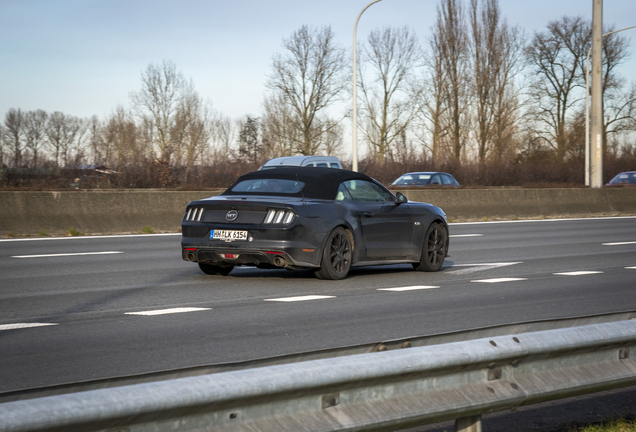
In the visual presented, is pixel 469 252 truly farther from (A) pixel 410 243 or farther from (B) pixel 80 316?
(B) pixel 80 316

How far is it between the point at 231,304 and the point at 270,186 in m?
2.57

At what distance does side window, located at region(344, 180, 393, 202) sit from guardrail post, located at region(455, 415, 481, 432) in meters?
7.64

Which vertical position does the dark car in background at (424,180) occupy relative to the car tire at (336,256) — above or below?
above

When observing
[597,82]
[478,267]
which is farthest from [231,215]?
[597,82]

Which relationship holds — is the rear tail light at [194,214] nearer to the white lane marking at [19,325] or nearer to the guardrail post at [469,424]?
the white lane marking at [19,325]

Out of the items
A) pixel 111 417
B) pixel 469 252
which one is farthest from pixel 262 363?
pixel 469 252

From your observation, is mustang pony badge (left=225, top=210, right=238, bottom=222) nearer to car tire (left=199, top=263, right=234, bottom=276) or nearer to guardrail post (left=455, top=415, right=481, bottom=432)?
car tire (left=199, top=263, right=234, bottom=276)

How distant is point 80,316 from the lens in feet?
25.3

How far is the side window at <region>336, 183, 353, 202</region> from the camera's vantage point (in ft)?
35.2

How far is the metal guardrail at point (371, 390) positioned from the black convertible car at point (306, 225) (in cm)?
628

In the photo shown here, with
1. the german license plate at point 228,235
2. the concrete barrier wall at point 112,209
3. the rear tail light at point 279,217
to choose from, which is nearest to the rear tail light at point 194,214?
the german license plate at point 228,235

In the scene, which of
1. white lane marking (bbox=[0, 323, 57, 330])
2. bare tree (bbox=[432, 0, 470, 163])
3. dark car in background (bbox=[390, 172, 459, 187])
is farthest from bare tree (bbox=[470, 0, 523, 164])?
white lane marking (bbox=[0, 323, 57, 330])

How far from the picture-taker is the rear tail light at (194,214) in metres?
10.3

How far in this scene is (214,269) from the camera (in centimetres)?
1121
